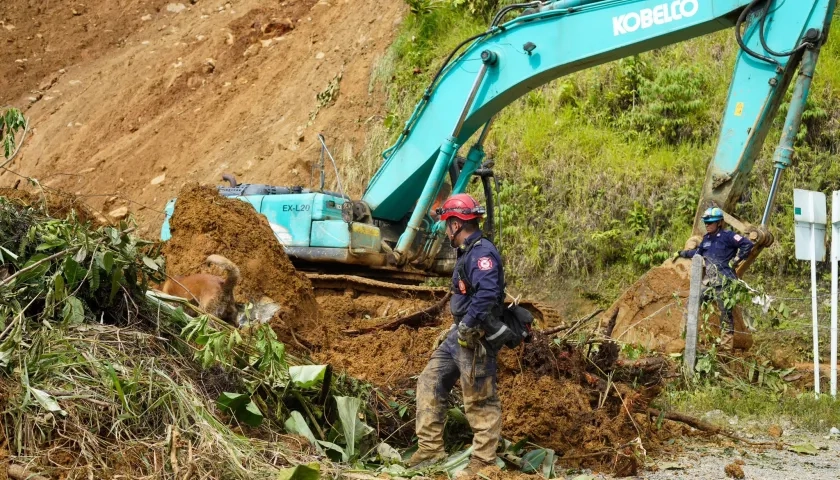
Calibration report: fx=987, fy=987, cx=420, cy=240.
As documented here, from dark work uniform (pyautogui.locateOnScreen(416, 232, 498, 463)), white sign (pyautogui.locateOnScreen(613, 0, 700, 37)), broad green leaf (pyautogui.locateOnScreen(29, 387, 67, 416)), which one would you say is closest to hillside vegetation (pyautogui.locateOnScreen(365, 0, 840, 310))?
white sign (pyautogui.locateOnScreen(613, 0, 700, 37))

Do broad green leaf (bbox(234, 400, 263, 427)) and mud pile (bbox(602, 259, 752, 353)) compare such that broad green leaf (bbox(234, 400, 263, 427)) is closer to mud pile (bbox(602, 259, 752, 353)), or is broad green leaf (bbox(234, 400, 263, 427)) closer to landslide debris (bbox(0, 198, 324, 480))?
landslide debris (bbox(0, 198, 324, 480))

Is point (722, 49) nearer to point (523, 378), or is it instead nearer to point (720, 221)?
point (720, 221)

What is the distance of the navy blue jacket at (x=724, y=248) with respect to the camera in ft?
32.1

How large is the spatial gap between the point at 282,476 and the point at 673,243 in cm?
993

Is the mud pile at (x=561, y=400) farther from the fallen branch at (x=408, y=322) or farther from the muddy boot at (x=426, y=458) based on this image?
the fallen branch at (x=408, y=322)

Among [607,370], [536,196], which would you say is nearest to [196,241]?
[607,370]

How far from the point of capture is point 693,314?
9195 millimetres

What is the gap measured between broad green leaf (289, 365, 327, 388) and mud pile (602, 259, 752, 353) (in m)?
4.28

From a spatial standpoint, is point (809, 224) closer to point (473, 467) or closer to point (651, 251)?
point (651, 251)

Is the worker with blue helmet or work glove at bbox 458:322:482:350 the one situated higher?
work glove at bbox 458:322:482:350

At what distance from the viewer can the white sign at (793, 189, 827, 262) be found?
9.67 meters

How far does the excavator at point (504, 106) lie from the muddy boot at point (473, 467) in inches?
180

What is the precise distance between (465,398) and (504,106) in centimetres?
520

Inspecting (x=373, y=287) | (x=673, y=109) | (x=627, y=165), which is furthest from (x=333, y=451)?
(x=673, y=109)
